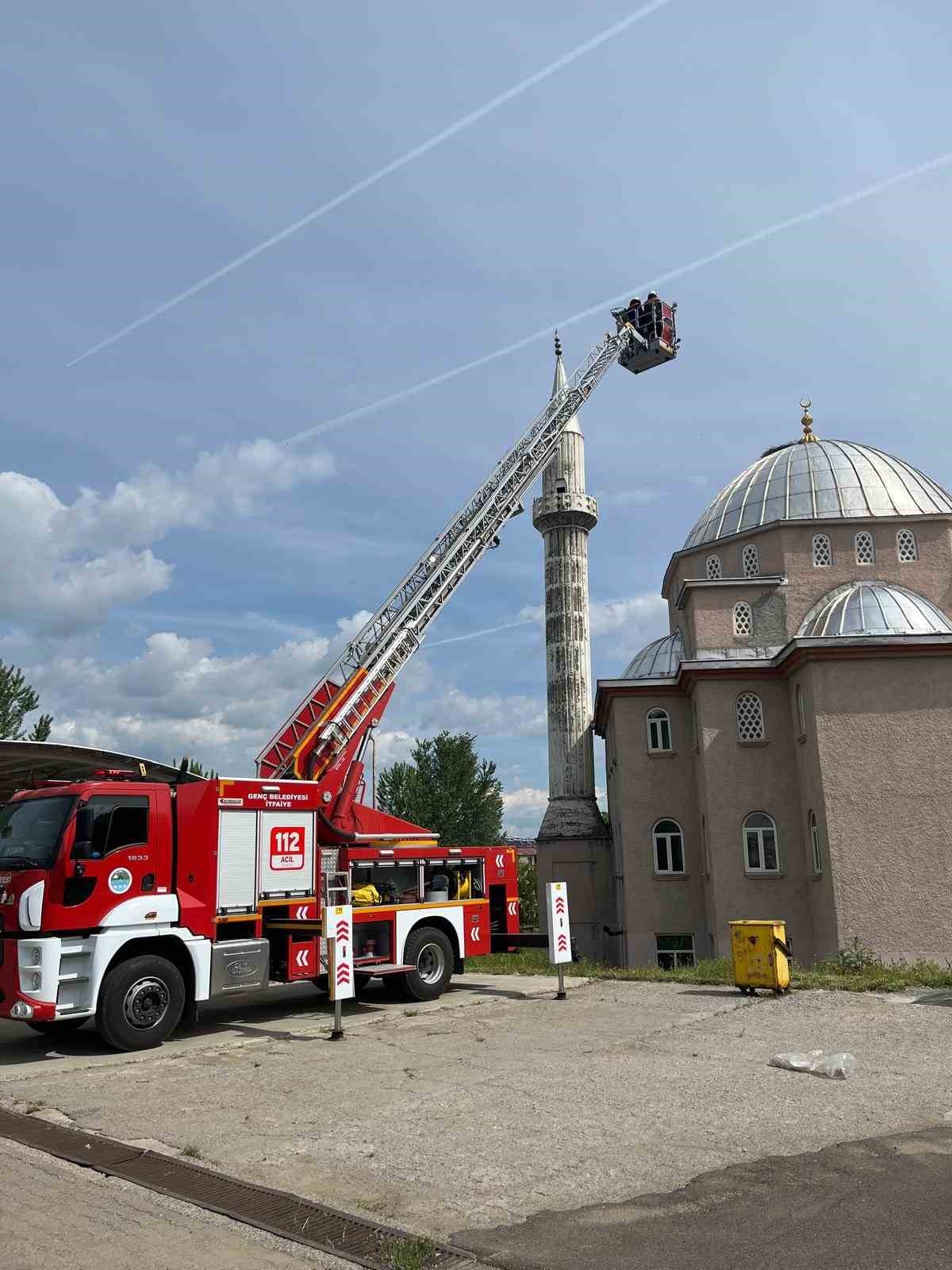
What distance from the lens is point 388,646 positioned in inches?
717

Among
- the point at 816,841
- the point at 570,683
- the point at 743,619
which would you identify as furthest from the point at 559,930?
the point at 570,683

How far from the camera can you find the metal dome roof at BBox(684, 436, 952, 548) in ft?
90.0

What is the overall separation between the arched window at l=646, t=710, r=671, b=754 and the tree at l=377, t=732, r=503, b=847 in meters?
29.7

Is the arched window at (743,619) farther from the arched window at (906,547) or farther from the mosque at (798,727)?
the arched window at (906,547)

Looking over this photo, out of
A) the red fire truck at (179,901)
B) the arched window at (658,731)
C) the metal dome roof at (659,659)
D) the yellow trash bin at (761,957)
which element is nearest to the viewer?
the red fire truck at (179,901)

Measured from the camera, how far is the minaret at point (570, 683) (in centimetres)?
3362

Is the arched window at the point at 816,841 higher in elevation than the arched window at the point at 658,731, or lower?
lower

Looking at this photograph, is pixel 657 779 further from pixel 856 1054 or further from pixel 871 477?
pixel 856 1054

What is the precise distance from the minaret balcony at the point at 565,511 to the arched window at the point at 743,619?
45.5 ft

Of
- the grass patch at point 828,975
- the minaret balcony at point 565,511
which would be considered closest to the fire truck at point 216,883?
the grass patch at point 828,975

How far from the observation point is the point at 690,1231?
16.6ft

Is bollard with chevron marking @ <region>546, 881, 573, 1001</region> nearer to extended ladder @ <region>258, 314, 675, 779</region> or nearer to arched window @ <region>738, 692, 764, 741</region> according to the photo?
extended ladder @ <region>258, 314, 675, 779</region>

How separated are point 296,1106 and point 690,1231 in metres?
4.01

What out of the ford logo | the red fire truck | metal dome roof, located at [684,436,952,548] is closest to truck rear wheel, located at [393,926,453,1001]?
the red fire truck
